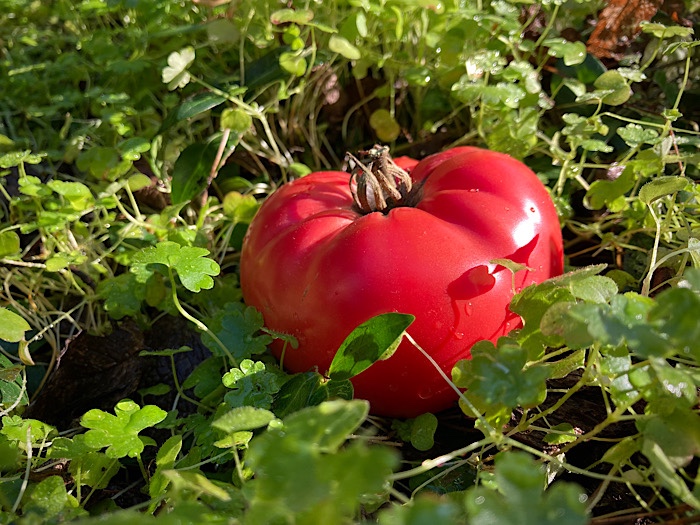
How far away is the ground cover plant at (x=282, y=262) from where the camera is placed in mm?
676

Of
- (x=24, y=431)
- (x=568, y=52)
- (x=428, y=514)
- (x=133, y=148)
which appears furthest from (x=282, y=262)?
(x=568, y=52)

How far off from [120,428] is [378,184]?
0.59m

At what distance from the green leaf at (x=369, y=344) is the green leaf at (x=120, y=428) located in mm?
274

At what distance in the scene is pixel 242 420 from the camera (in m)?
0.72

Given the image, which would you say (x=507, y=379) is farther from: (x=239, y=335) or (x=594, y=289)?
(x=239, y=335)

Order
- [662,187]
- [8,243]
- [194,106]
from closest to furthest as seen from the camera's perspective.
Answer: [662,187] < [8,243] < [194,106]

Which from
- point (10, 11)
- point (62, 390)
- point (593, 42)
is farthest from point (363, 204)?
point (10, 11)

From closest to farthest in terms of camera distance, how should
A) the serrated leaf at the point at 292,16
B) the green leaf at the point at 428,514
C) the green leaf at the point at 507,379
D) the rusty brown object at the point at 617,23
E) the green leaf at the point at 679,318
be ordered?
the green leaf at the point at 428,514, the green leaf at the point at 679,318, the green leaf at the point at 507,379, the serrated leaf at the point at 292,16, the rusty brown object at the point at 617,23

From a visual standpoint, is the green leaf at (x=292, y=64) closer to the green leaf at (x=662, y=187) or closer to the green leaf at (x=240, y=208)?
the green leaf at (x=240, y=208)

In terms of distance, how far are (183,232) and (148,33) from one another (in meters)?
0.70

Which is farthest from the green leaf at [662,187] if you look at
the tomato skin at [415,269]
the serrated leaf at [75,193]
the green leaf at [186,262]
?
the serrated leaf at [75,193]

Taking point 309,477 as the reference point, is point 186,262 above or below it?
below

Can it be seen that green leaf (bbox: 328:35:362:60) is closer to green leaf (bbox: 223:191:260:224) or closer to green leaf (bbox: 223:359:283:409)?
green leaf (bbox: 223:191:260:224)

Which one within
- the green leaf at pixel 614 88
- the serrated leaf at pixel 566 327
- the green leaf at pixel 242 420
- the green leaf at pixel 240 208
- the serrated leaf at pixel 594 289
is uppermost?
the green leaf at pixel 614 88
